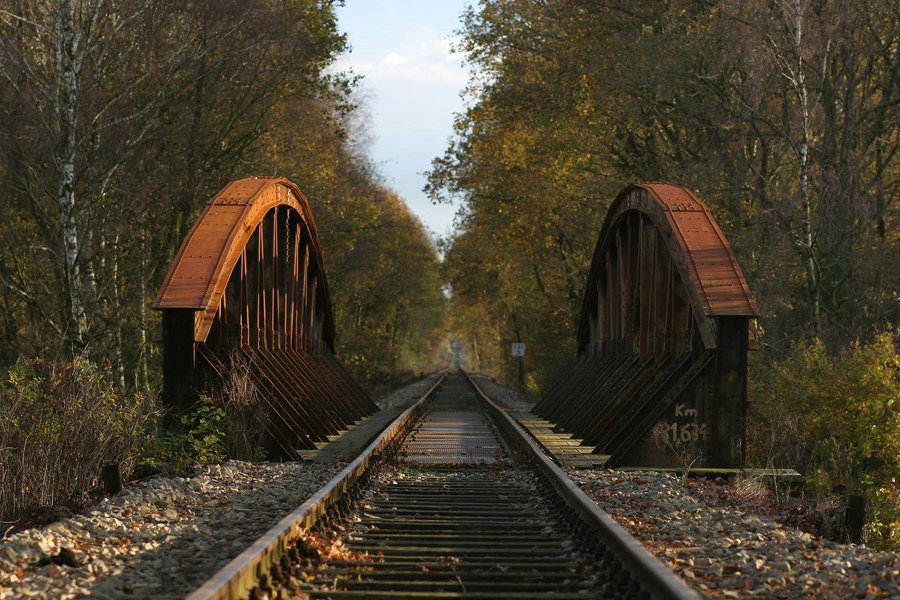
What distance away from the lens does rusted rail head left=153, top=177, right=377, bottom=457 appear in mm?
11086

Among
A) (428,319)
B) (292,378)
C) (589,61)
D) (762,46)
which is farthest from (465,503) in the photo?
(428,319)

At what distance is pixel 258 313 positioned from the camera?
Answer: 14.1m

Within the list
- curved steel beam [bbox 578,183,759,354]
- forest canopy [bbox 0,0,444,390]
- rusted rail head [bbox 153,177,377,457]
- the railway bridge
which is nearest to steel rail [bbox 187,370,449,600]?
rusted rail head [bbox 153,177,377,457]

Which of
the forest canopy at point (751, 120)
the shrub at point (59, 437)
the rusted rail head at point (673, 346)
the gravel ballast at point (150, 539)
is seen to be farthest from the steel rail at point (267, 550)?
the forest canopy at point (751, 120)

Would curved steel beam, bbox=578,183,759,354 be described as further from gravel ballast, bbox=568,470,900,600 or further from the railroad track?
gravel ballast, bbox=568,470,900,600

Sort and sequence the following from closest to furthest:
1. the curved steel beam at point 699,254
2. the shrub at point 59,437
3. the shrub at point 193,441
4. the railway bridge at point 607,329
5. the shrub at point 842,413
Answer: the shrub at point 59,437 < the shrub at point 193,441 < the curved steel beam at point 699,254 < the railway bridge at point 607,329 < the shrub at point 842,413

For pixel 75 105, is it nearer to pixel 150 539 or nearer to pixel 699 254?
pixel 699 254

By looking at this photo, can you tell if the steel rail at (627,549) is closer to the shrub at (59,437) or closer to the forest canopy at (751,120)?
the shrub at (59,437)

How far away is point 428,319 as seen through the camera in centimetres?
8744

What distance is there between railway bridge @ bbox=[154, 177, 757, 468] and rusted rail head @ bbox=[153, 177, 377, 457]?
25 mm

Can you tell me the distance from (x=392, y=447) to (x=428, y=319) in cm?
7337

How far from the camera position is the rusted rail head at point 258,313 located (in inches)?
436

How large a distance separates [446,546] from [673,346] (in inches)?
274

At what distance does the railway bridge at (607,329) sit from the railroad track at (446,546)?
177 centimetres
